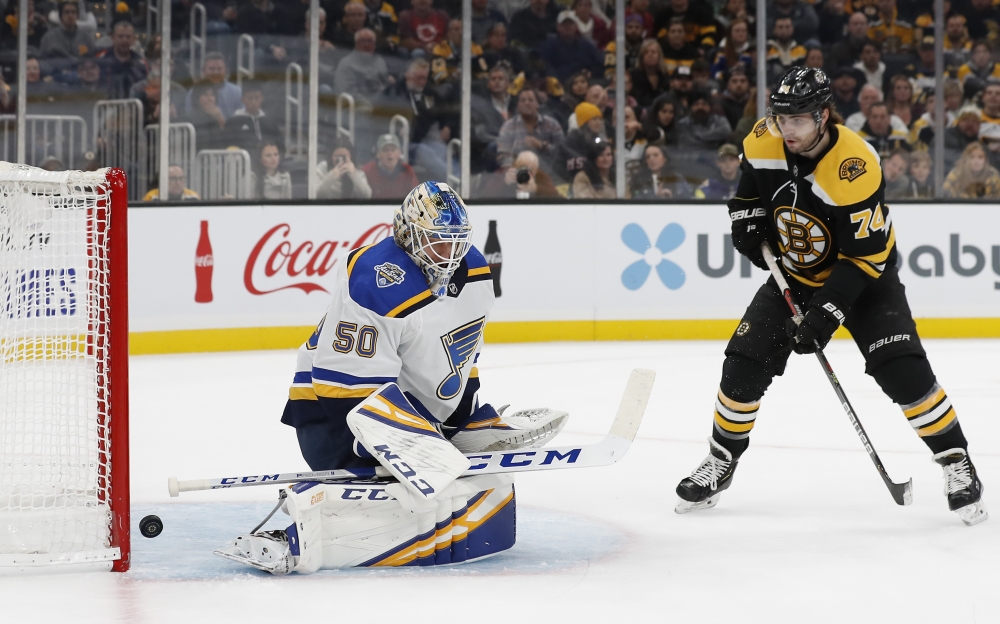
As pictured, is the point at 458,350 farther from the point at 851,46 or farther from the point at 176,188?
the point at 851,46

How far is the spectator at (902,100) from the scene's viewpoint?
7.85 metres

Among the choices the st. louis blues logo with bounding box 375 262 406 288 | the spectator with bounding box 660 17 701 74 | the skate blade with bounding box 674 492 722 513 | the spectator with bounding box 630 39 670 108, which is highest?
the spectator with bounding box 660 17 701 74

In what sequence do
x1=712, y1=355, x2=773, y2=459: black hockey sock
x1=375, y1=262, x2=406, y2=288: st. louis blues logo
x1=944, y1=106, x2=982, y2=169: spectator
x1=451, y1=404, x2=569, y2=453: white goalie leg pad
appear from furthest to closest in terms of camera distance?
x1=944, y1=106, x2=982, y2=169: spectator → x1=712, y1=355, x2=773, y2=459: black hockey sock → x1=451, y1=404, x2=569, y2=453: white goalie leg pad → x1=375, y1=262, x2=406, y2=288: st. louis blues logo

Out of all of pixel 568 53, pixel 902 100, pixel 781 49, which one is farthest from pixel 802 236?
pixel 902 100

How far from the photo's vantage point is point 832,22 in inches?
322

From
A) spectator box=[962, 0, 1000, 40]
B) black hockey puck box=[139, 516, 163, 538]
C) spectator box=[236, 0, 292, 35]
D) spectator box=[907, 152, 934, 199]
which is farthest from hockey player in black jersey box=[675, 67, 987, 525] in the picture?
spectator box=[962, 0, 1000, 40]

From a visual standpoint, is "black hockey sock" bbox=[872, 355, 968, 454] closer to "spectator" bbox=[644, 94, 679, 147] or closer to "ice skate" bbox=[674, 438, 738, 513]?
"ice skate" bbox=[674, 438, 738, 513]

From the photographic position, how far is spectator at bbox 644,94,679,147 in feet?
25.4

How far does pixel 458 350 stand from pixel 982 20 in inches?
252

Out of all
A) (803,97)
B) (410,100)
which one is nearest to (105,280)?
(803,97)

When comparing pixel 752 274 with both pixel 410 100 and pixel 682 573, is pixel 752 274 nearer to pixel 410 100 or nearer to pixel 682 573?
pixel 410 100

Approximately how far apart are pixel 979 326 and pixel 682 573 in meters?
5.30

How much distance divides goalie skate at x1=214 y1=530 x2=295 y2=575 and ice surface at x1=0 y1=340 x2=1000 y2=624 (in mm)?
31

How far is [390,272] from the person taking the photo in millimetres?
2539
